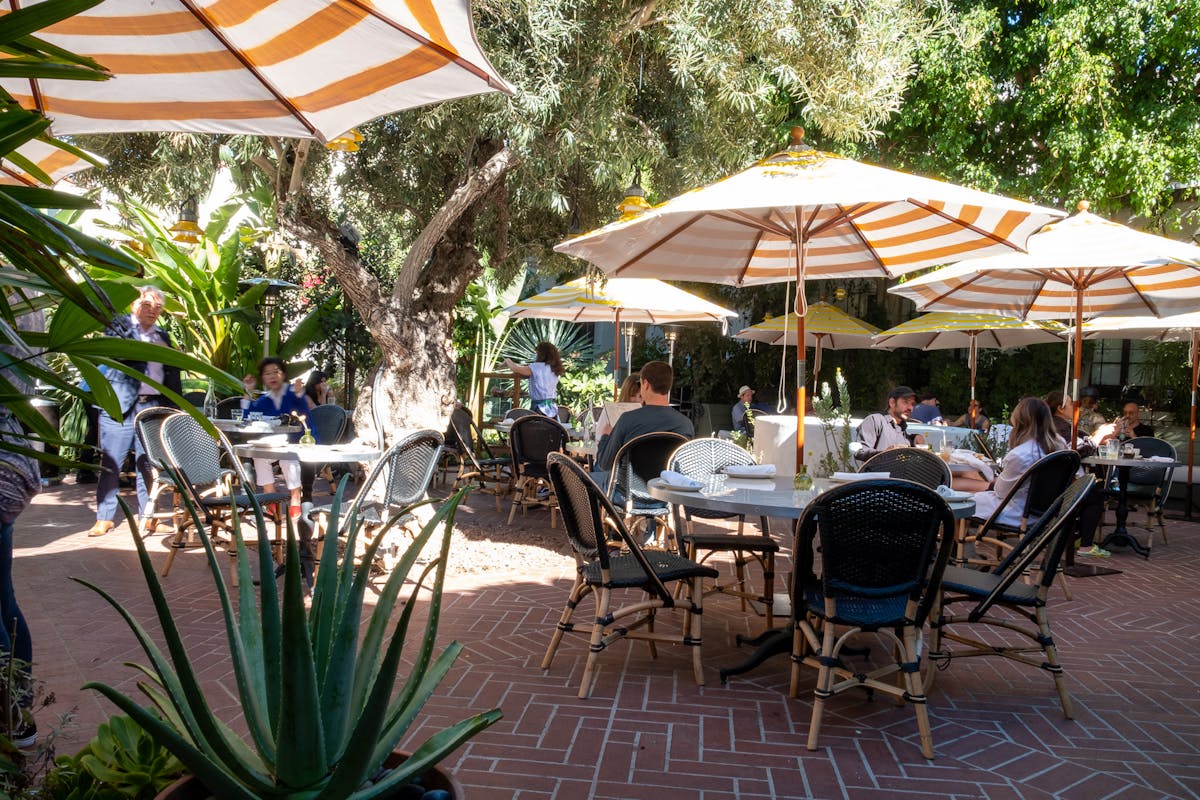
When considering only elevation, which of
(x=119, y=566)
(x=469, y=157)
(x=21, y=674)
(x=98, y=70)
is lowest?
(x=119, y=566)

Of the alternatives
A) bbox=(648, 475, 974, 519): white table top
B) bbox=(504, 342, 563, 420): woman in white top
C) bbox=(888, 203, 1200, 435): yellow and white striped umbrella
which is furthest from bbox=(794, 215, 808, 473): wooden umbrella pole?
bbox=(504, 342, 563, 420): woman in white top

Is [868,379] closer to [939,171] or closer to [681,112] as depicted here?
[939,171]

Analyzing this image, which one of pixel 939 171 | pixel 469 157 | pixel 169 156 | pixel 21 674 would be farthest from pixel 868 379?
pixel 21 674

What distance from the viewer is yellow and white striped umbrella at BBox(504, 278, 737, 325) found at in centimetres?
951

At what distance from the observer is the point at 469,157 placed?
7.62 meters

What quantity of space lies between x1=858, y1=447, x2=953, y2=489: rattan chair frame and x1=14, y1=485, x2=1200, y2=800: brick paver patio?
1.11 metres

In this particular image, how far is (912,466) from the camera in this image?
17.6 feet

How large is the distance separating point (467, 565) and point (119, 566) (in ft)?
8.21

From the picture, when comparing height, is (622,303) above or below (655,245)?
below

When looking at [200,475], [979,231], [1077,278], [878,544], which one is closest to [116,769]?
[878,544]

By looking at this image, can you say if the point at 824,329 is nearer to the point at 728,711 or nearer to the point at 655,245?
the point at 655,245

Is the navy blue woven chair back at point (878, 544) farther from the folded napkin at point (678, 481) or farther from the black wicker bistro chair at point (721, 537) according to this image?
the black wicker bistro chair at point (721, 537)

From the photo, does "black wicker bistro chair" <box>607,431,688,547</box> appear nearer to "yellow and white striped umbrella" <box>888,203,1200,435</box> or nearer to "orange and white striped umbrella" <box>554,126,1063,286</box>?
"orange and white striped umbrella" <box>554,126,1063,286</box>

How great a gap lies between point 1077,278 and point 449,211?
555 centimetres
